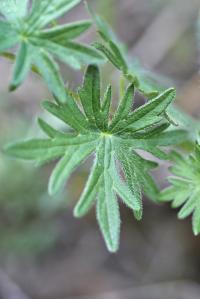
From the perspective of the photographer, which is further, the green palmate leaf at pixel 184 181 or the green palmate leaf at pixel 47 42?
the green palmate leaf at pixel 184 181

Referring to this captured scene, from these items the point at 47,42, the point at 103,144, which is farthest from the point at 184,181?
the point at 47,42

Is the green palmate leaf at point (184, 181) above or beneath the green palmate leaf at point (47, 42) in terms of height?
beneath

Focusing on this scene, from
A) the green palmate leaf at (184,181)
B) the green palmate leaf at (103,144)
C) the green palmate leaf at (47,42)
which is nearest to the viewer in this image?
the green palmate leaf at (47,42)

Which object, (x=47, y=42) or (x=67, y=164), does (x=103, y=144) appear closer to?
(x=67, y=164)

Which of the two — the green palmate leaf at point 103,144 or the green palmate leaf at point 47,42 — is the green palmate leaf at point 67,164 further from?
the green palmate leaf at point 47,42

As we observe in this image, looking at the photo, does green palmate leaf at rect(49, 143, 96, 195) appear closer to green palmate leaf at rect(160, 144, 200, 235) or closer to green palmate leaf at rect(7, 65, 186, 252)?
green palmate leaf at rect(7, 65, 186, 252)

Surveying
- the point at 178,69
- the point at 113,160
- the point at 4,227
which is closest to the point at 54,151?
the point at 113,160

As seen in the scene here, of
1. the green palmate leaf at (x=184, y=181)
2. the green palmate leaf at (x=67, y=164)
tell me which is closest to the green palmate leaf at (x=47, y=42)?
the green palmate leaf at (x=67, y=164)
